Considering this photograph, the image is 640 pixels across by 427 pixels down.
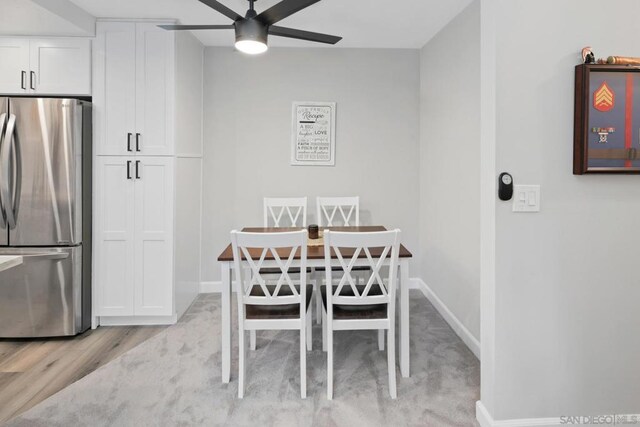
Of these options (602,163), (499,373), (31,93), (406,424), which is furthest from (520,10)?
(31,93)

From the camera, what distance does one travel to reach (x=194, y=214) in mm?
3645

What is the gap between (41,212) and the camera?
276 centimetres

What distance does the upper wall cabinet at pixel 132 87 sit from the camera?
2.96 m

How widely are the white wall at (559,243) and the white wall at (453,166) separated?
88 cm

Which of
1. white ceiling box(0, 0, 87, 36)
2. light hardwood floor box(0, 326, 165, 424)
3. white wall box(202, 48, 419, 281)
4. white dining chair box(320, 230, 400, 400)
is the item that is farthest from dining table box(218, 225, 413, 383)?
white ceiling box(0, 0, 87, 36)

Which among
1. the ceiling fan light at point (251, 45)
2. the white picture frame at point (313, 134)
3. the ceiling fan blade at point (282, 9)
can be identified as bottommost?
the white picture frame at point (313, 134)

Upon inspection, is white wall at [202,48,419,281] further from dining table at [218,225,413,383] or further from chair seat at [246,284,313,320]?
chair seat at [246,284,313,320]

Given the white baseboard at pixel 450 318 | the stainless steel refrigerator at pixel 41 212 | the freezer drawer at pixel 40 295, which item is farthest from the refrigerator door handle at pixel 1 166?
the white baseboard at pixel 450 318

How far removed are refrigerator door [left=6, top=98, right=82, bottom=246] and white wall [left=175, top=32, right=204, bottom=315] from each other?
0.76m

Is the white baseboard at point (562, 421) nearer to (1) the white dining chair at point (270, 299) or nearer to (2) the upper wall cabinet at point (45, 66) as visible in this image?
(1) the white dining chair at point (270, 299)

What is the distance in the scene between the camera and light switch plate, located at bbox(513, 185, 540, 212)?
5.54ft

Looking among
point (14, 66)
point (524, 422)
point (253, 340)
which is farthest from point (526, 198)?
point (14, 66)

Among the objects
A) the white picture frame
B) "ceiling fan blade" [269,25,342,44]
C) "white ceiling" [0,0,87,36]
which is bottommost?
the white picture frame

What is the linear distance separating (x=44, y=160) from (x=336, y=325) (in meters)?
2.50
